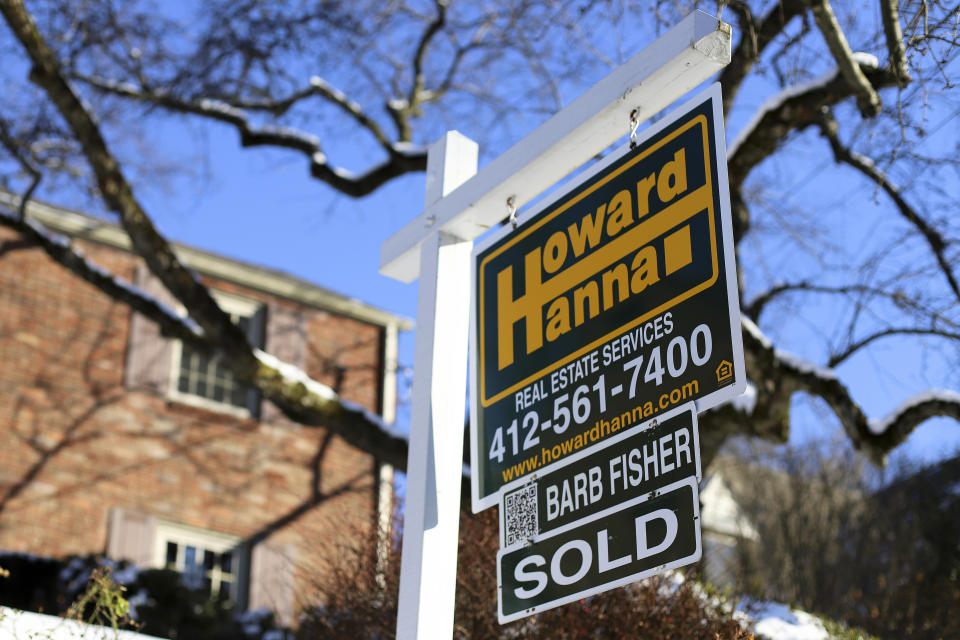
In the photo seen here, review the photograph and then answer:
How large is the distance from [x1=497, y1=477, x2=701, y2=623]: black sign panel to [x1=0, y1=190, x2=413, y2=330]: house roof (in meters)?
12.8

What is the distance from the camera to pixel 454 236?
181 inches

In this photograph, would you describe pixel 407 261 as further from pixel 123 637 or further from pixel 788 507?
pixel 788 507

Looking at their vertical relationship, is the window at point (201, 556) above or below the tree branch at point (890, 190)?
below

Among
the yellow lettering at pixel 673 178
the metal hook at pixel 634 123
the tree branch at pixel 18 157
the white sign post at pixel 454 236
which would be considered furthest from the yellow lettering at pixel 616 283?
the tree branch at pixel 18 157

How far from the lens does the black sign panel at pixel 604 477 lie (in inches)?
131

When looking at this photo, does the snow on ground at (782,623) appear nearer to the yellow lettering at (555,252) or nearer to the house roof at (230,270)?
the yellow lettering at (555,252)

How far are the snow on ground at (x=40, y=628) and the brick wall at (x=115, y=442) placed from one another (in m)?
7.48

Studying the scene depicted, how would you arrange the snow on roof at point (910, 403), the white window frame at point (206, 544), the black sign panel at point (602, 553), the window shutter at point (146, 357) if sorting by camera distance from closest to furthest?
the black sign panel at point (602, 553) < the snow on roof at point (910, 403) < the white window frame at point (206, 544) < the window shutter at point (146, 357)

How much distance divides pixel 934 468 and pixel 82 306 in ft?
52.3

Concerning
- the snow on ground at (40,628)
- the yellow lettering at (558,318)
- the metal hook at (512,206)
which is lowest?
the snow on ground at (40,628)

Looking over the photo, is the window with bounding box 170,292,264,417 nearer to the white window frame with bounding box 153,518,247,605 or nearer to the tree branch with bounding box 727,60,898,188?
the white window frame with bounding box 153,518,247,605

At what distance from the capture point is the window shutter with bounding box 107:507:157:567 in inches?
565

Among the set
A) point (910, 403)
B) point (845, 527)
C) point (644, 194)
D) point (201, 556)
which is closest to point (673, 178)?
point (644, 194)

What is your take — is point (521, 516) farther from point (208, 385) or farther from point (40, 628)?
point (208, 385)
